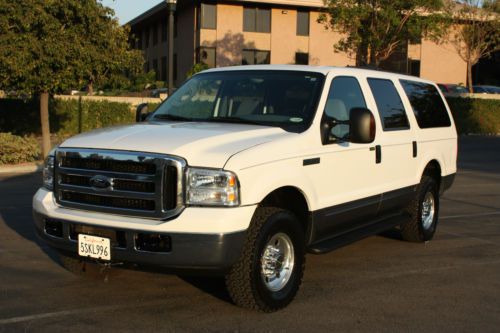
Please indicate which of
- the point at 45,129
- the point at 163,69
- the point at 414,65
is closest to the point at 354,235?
the point at 45,129

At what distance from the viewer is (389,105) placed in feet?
23.8

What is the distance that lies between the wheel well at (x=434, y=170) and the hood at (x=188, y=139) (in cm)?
327

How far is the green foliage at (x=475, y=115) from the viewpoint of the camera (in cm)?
3241

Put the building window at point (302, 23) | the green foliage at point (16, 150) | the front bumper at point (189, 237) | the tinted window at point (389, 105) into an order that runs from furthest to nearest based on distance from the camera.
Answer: the building window at point (302, 23) → the green foliage at point (16, 150) → the tinted window at point (389, 105) → the front bumper at point (189, 237)

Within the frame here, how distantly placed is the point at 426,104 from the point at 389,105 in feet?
3.86

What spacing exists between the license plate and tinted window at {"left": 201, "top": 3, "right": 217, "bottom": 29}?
39335 millimetres

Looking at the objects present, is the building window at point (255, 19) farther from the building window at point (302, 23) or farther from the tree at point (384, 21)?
the tree at point (384, 21)

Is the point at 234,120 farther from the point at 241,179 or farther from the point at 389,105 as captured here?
the point at 389,105

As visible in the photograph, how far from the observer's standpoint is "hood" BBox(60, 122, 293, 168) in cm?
480

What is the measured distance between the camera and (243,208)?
15.8 feet

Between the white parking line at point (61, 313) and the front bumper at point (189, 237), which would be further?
the white parking line at point (61, 313)

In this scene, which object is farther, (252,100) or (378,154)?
(378,154)

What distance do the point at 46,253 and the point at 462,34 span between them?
40433mm

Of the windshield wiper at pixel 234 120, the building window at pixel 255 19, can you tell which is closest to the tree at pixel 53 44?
the windshield wiper at pixel 234 120
